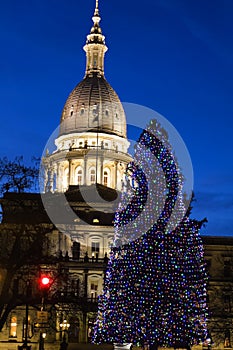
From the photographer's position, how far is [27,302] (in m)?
37.7

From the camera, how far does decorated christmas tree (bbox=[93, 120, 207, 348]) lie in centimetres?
4841

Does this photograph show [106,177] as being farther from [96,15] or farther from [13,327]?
[13,327]

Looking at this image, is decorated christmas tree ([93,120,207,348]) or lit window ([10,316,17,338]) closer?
decorated christmas tree ([93,120,207,348])

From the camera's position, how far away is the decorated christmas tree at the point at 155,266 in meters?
48.4

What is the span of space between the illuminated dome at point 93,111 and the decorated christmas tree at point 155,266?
229 ft

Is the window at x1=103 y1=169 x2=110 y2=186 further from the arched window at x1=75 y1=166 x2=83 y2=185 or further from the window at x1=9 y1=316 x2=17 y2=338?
the window at x1=9 y1=316 x2=17 y2=338

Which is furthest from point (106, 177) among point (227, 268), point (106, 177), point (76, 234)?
point (227, 268)

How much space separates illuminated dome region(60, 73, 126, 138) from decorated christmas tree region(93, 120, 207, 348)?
69920 millimetres

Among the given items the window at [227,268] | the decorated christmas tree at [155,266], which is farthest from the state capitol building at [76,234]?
the decorated christmas tree at [155,266]

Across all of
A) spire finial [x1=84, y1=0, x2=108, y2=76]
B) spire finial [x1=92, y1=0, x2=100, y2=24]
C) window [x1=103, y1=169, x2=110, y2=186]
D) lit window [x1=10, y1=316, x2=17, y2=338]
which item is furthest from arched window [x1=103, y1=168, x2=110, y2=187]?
lit window [x1=10, y1=316, x2=17, y2=338]

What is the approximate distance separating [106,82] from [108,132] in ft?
41.7

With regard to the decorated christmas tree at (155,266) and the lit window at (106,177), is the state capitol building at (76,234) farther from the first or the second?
the decorated christmas tree at (155,266)

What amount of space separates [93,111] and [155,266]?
75974 mm

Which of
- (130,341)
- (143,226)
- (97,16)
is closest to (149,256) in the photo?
(143,226)
